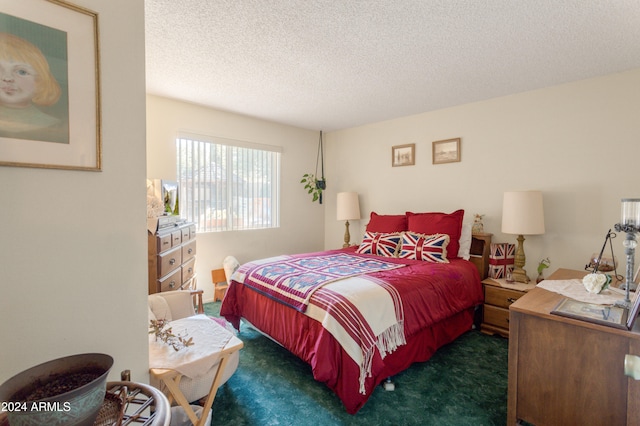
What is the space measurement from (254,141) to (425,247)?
2.67 metres

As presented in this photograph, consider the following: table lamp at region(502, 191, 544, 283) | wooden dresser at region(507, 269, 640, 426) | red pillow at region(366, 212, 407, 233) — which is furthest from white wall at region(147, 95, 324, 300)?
wooden dresser at region(507, 269, 640, 426)

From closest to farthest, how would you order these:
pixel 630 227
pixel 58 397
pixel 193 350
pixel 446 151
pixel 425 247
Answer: pixel 58 397 → pixel 193 350 → pixel 630 227 → pixel 425 247 → pixel 446 151

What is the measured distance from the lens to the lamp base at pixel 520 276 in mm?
2820

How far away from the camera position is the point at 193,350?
1296mm

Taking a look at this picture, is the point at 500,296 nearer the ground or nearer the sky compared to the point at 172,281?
nearer the ground

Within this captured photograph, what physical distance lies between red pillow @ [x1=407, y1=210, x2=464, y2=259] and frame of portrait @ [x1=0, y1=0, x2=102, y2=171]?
9.87ft

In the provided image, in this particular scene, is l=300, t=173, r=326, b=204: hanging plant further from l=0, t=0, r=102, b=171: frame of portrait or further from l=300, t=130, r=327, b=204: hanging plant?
l=0, t=0, r=102, b=171: frame of portrait

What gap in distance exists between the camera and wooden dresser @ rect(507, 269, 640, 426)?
49.5 inches

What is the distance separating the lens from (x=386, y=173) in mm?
4172

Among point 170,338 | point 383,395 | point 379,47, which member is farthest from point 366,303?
point 379,47

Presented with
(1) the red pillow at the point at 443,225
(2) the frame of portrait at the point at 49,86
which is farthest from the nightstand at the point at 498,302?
(2) the frame of portrait at the point at 49,86

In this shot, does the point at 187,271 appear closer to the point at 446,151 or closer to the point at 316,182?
the point at 316,182

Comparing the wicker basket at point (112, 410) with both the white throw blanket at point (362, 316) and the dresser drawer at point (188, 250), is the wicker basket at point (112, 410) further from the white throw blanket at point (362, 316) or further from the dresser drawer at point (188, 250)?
the dresser drawer at point (188, 250)

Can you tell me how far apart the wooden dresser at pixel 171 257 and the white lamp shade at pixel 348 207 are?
2149 mm
